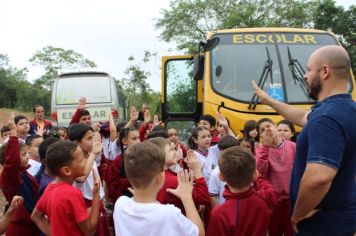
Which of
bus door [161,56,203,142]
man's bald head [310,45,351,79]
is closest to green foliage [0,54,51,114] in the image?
bus door [161,56,203,142]

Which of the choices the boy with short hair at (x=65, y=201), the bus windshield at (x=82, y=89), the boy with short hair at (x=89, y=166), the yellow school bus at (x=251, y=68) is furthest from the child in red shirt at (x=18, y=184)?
the bus windshield at (x=82, y=89)

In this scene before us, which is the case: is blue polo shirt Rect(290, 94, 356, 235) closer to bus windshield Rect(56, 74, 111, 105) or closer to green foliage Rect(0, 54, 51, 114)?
bus windshield Rect(56, 74, 111, 105)

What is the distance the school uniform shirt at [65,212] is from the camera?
2.73 metres

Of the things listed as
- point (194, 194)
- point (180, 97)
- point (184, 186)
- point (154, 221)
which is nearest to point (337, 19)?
point (180, 97)

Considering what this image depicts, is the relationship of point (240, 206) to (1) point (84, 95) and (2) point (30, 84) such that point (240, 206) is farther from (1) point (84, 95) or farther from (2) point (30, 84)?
(2) point (30, 84)

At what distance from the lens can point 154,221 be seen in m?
2.29

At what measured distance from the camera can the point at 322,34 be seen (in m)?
7.18

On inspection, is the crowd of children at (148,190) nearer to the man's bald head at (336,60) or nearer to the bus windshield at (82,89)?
the man's bald head at (336,60)

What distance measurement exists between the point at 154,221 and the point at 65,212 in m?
0.73

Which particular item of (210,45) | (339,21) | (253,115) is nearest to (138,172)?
(253,115)

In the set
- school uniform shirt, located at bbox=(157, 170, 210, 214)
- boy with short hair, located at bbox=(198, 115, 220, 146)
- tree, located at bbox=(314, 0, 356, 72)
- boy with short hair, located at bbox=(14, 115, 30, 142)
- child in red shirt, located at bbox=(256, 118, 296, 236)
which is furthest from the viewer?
tree, located at bbox=(314, 0, 356, 72)

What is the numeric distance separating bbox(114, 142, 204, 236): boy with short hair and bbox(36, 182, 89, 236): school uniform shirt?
1.31ft

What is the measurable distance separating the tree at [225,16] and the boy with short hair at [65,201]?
21.8 meters

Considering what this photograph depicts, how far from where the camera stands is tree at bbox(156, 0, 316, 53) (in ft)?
82.6
